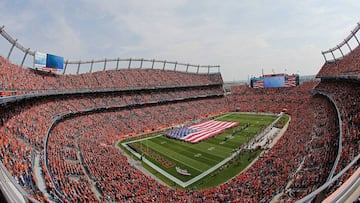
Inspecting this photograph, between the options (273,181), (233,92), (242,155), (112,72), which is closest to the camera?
(273,181)

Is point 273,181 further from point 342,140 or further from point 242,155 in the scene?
point 242,155

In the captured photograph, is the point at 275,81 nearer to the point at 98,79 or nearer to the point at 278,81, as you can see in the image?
the point at 278,81

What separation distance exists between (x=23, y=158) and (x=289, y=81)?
5647 centimetres

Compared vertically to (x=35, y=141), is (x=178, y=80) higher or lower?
higher

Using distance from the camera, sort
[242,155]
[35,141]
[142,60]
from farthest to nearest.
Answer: [142,60] < [242,155] < [35,141]

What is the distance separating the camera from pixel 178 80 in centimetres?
5666

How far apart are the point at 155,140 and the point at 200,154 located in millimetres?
8681

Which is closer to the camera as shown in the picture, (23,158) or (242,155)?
(23,158)

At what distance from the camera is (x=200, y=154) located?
1000 inches

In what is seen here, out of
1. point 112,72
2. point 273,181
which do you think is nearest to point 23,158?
point 273,181

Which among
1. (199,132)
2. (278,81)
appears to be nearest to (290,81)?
(278,81)

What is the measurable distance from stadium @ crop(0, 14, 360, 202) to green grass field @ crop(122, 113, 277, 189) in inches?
5.1

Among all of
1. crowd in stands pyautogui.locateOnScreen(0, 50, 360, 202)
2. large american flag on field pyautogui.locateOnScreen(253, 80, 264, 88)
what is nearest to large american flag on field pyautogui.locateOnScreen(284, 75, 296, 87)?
large american flag on field pyautogui.locateOnScreen(253, 80, 264, 88)

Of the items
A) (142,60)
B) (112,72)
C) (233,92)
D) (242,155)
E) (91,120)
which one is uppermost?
(142,60)
